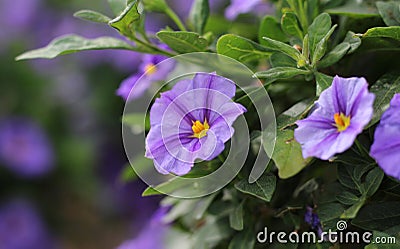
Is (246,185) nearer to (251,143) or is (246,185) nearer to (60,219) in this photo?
(251,143)

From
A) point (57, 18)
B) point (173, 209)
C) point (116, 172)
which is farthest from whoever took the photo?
point (57, 18)

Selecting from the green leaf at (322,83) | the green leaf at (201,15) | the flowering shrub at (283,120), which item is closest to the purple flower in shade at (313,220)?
the flowering shrub at (283,120)

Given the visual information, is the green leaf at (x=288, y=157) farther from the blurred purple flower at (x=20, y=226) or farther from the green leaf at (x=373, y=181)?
the blurred purple flower at (x=20, y=226)

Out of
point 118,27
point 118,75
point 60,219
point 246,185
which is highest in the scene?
point 118,27

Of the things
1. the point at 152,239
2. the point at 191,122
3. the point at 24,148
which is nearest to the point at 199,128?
the point at 191,122

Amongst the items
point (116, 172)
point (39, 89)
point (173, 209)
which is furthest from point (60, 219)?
point (173, 209)

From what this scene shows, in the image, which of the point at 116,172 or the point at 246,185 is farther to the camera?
the point at 116,172

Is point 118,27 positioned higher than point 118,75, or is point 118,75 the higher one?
point 118,27

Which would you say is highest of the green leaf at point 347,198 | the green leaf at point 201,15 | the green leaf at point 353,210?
the green leaf at point 201,15
